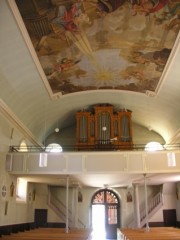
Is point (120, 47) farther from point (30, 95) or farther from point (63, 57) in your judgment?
point (30, 95)

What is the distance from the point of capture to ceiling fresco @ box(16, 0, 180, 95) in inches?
388

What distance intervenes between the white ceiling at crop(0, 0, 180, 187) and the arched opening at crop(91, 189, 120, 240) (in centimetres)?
437

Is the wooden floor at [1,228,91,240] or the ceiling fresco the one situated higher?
the ceiling fresco

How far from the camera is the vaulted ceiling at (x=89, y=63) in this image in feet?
33.2

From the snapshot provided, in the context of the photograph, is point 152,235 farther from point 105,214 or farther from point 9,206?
point 105,214

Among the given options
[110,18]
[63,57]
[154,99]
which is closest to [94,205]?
[154,99]

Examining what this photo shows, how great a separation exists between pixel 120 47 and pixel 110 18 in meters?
2.05

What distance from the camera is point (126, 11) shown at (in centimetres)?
1012

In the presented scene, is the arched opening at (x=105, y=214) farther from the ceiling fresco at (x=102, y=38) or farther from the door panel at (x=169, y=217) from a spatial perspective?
the ceiling fresco at (x=102, y=38)

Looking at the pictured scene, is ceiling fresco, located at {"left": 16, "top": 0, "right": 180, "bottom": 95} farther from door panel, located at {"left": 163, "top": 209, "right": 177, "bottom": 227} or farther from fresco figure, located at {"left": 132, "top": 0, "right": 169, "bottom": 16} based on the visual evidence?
door panel, located at {"left": 163, "top": 209, "right": 177, "bottom": 227}

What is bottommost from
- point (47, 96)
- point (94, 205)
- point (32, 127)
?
point (94, 205)

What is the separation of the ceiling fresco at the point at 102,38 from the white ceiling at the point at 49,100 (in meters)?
0.53

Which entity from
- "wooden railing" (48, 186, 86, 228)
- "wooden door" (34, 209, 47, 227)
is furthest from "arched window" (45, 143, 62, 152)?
"wooden door" (34, 209, 47, 227)

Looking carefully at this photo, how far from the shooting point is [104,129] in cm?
1802
